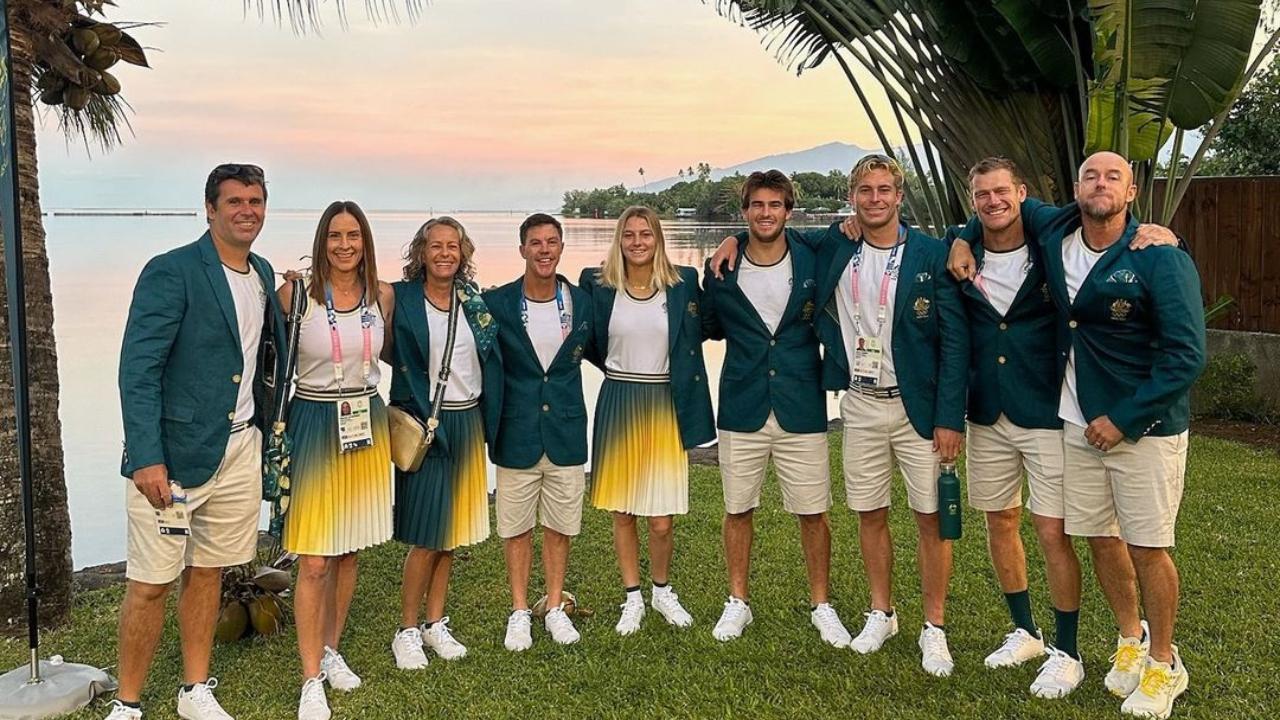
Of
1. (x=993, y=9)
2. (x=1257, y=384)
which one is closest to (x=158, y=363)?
(x=993, y=9)

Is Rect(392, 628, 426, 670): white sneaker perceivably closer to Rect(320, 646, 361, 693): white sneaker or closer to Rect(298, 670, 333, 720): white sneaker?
Rect(320, 646, 361, 693): white sneaker

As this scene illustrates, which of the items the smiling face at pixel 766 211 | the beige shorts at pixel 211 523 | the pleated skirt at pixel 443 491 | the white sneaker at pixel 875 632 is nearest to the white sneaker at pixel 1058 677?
the white sneaker at pixel 875 632

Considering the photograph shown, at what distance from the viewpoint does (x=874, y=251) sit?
451 cm

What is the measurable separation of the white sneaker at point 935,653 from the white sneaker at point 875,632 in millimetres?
189

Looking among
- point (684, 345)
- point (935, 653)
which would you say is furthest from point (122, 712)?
point (935, 653)

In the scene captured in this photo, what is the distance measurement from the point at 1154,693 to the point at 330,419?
3.46 metres

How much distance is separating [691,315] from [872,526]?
1.31 meters

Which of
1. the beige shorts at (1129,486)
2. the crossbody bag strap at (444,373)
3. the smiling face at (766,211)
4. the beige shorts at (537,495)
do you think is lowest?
the beige shorts at (537,495)

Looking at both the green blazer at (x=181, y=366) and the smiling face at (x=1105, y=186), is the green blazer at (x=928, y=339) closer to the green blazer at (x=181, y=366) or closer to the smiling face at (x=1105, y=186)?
the smiling face at (x=1105, y=186)

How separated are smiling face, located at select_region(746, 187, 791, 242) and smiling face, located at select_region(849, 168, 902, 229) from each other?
1.27 ft

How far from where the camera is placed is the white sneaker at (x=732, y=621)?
4.85 m

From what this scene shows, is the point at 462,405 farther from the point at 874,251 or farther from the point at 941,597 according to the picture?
the point at 941,597

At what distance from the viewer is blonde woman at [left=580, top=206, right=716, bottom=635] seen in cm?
482

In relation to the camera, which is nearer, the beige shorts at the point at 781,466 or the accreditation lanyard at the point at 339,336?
the accreditation lanyard at the point at 339,336
